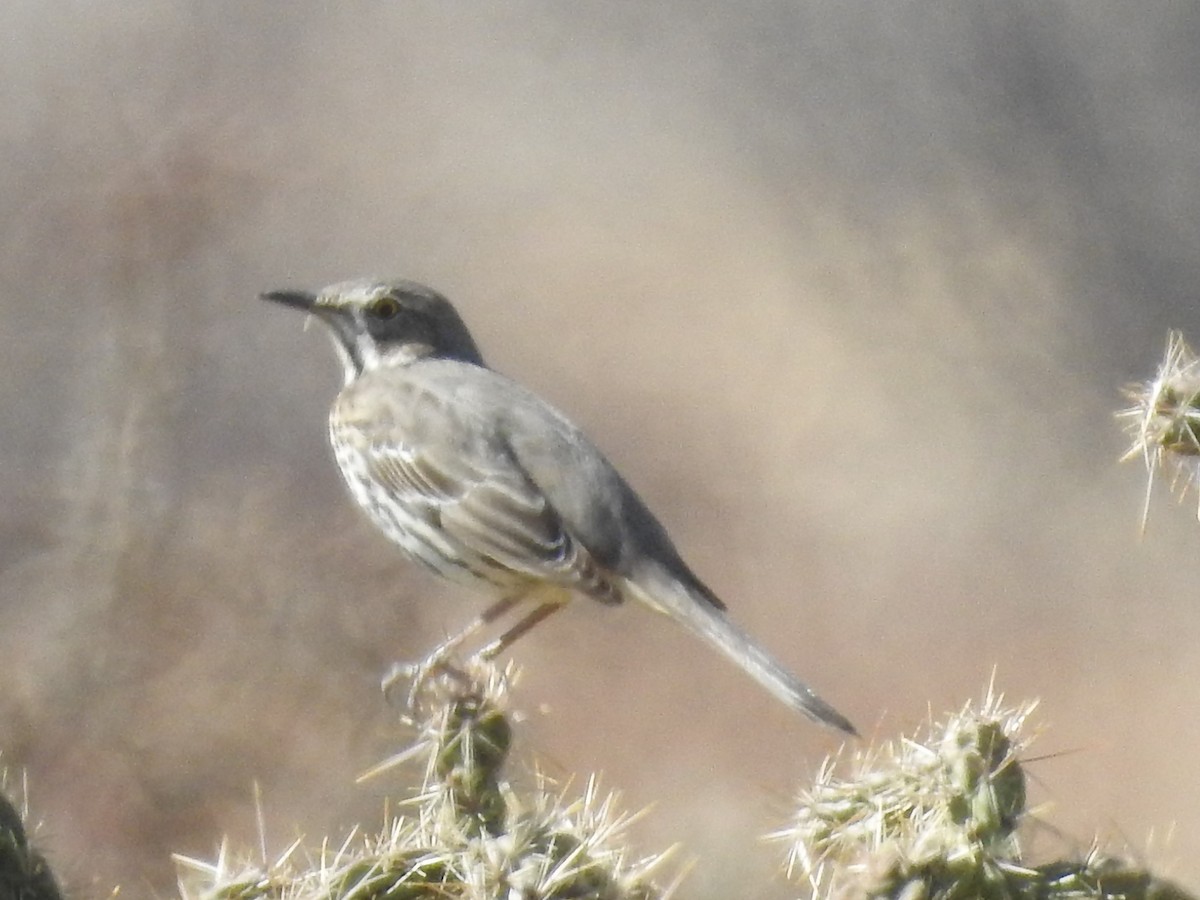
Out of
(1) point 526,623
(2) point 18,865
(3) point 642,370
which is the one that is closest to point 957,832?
(2) point 18,865

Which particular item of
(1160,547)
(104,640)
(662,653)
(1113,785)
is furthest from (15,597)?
(1160,547)

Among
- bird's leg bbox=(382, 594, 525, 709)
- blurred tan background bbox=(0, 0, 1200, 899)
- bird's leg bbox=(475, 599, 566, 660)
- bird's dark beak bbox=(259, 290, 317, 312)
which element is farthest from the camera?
blurred tan background bbox=(0, 0, 1200, 899)

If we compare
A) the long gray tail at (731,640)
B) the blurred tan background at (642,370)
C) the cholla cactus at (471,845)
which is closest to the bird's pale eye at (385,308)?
the long gray tail at (731,640)

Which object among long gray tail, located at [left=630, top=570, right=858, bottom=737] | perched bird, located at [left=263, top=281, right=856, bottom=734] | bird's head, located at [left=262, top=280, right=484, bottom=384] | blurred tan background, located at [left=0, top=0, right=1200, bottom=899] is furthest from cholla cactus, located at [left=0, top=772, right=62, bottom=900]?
blurred tan background, located at [left=0, top=0, right=1200, bottom=899]

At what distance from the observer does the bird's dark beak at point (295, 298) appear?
6.81m

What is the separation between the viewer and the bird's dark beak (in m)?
6.81

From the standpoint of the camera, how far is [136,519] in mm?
11516

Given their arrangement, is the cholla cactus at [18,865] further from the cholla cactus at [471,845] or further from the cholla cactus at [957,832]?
the cholla cactus at [957,832]

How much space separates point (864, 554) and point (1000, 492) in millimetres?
1167

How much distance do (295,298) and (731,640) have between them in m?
2.16

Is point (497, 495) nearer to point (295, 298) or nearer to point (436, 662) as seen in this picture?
point (295, 298)

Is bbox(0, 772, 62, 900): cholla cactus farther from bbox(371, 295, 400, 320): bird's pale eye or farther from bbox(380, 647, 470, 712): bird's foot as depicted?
bbox(371, 295, 400, 320): bird's pale eye

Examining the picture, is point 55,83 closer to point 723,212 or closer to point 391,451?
point 723,212

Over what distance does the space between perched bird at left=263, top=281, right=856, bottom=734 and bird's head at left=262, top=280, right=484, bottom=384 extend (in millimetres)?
12
